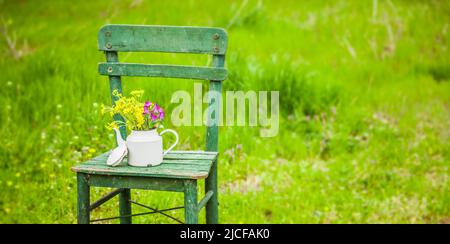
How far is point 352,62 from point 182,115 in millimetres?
2989

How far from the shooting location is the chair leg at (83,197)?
9.24 ft

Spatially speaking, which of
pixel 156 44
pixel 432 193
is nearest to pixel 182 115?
pixel 156 44

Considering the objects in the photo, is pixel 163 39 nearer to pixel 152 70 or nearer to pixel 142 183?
pixel 152 70

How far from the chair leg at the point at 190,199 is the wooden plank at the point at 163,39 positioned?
A: 2.77ft

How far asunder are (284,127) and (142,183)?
261 cm

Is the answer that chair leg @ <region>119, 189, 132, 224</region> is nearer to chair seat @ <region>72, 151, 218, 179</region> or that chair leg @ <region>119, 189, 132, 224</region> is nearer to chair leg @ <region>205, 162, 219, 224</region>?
chair seat @ <region>72, 151, 218, 179</region>

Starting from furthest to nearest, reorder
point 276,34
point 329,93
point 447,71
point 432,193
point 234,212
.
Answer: point 276,34
point 447,71
point 329,93
point 432,193
point 234,212

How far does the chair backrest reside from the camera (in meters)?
3.14

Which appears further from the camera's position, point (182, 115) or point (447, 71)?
point (447, 71)

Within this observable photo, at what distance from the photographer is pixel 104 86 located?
439cm

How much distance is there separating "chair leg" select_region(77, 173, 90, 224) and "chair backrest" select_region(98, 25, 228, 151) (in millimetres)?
703
